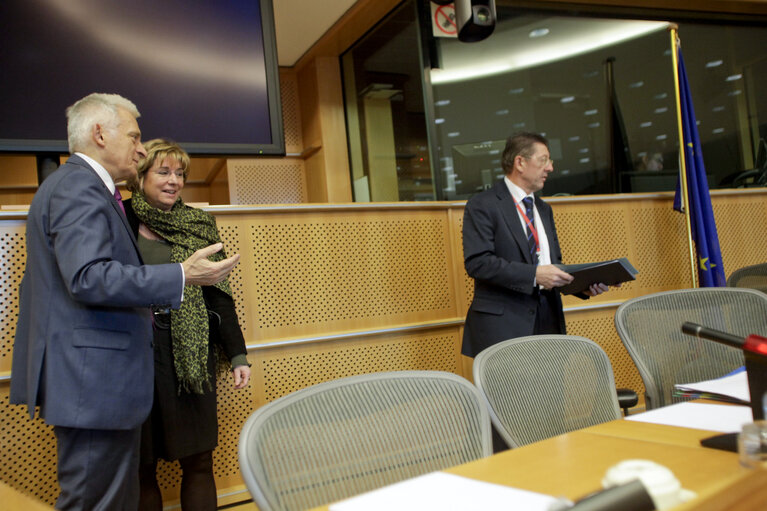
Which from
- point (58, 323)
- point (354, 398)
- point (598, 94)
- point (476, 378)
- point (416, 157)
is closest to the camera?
point (354, 398)

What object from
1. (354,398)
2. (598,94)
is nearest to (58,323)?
(354,398)

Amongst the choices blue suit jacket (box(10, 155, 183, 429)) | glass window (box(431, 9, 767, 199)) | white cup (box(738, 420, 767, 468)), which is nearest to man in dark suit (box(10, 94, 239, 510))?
blue suit jacket (box(10, 155, 183, 429))

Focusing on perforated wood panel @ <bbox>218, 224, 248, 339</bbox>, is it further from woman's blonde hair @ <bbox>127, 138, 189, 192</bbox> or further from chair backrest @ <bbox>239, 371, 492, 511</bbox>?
chair backrest @ <bbox>239, 371, 492, 511</bbox>

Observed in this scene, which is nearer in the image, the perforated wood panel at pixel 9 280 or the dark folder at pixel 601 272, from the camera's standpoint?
the dark folder at pixel 601 272

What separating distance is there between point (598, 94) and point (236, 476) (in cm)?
485

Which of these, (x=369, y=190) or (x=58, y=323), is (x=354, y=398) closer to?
(x=58, y=323)

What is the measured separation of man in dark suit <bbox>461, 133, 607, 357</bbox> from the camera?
2.76m

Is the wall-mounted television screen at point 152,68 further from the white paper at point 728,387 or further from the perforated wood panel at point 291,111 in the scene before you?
the perforated wood panel at point 291,111

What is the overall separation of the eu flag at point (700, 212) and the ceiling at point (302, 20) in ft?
9.44

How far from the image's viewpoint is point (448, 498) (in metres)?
1.00

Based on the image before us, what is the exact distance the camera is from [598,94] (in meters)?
6.10

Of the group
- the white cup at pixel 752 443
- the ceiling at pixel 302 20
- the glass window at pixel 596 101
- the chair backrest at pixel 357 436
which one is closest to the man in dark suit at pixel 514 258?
the chair backrest at pixel 357 436

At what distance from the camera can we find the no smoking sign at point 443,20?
4871 mm

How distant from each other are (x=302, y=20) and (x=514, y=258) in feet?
12.4
